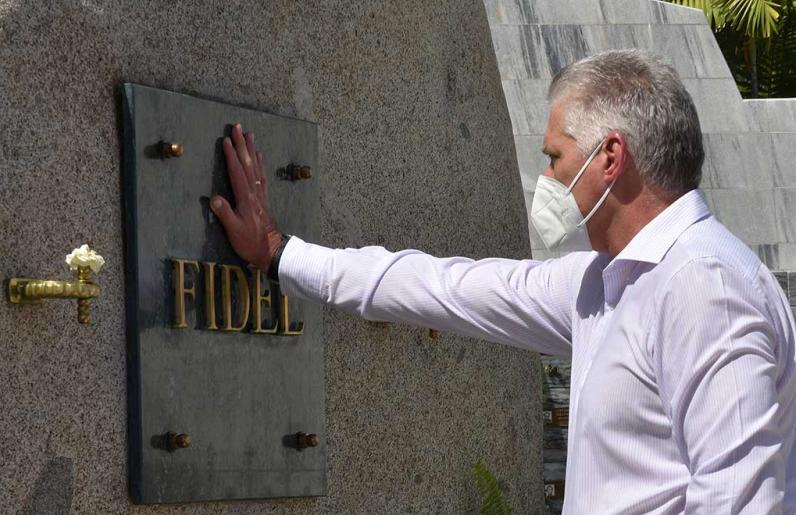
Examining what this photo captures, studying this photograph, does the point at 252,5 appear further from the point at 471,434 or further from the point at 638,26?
the point at 638,26

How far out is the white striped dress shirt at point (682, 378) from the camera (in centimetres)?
255

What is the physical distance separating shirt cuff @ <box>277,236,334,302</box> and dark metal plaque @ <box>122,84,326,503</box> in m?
0.12

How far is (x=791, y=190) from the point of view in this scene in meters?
9.80

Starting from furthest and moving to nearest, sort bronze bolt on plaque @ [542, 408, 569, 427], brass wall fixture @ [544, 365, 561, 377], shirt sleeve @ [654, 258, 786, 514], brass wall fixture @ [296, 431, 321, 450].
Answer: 1. brass wall fixture @ [544, 365, 561, 377]
2. bronze bolt on plaque @ [542, 408, 569, 427]
3. brass wall fixture @ [296, 431, 321, 450]
4. shirt sleeve @ [654, 258, 786, 514]

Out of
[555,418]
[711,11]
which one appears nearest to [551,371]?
[555,418]

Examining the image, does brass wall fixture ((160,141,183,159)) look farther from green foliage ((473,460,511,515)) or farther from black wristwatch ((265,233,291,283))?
green foliage ((473,460,511,515))

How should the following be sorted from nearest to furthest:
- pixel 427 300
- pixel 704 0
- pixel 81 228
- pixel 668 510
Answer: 1. pixel 668 510
2. pixel 81 228
3. pixel 427 300
4. pixel 704 0

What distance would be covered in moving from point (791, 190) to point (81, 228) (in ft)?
24.2

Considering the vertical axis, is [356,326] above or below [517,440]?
above

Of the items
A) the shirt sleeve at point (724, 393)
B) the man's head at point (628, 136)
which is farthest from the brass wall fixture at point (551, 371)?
the shirt sleeve at point (724, 393)

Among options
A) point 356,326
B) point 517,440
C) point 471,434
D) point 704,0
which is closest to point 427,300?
point 356,326

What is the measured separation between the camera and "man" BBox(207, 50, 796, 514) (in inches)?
101

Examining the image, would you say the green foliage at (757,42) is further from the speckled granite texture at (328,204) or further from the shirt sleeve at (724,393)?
the shirt sleeve at (724,393)

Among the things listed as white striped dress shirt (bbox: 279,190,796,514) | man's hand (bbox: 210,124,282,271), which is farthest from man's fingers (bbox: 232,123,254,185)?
white striped dress shirt (bbox: 279,190,796,514)
